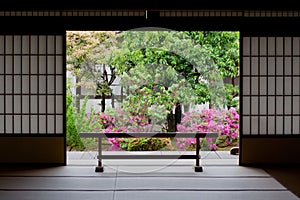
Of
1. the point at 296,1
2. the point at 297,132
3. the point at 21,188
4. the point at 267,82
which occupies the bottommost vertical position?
the point at 21,188

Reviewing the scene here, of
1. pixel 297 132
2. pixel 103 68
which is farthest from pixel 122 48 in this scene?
pixel 297 132

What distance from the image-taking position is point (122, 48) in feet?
31.3

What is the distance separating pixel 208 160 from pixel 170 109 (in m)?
3.23

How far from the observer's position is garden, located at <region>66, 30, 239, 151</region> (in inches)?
361

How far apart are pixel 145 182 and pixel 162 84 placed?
4.75 m

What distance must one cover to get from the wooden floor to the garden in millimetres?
2877

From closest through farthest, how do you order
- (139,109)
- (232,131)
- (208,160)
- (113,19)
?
1. (113,19)
2. (208,160)
3. (232,131)
4. (139,109)

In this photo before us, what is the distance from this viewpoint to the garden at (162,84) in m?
9.18

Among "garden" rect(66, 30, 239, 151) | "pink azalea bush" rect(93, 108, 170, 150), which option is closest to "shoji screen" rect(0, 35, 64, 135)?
"garden" rect(66, 30, 239, 151)

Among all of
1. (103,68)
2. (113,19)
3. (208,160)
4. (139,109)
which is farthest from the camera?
(103,68)

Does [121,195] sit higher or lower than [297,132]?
lower

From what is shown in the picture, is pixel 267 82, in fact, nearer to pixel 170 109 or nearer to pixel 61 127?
pixel 61 127

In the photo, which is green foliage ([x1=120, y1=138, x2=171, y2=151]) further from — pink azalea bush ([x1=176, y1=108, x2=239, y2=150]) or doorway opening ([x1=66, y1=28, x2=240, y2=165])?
pink azalea bush ([x1=176, y1=108, x2=239, y2=150])

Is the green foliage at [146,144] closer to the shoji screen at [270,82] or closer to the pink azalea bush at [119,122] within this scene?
the pink azalea bush at [119,122]
